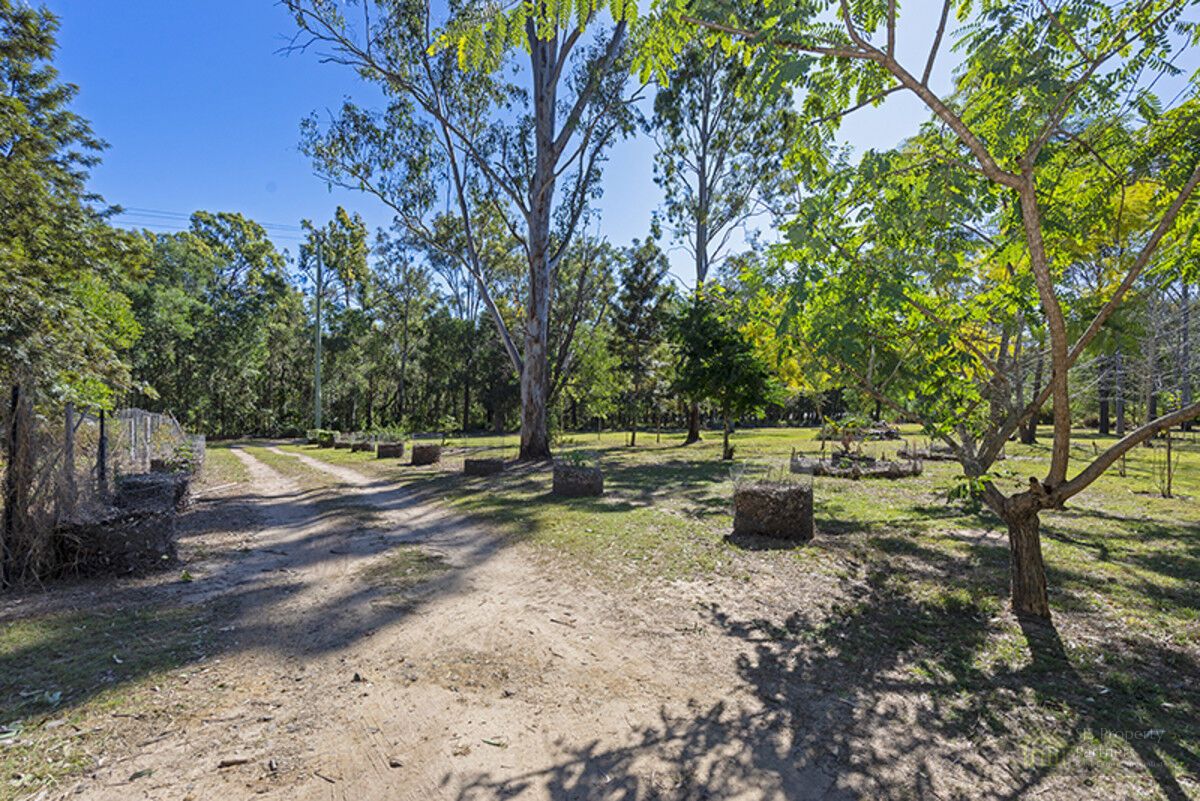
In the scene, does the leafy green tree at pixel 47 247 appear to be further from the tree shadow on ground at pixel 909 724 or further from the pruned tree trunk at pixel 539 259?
the pruned tree trunk at pixel 539 259

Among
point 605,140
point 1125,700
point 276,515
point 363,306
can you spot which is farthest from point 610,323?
point 1125,700

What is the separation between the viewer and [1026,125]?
326cm

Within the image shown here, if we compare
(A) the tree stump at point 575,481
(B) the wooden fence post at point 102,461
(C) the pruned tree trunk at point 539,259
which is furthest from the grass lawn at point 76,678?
(C) the pruned tree trunk at point 539,259

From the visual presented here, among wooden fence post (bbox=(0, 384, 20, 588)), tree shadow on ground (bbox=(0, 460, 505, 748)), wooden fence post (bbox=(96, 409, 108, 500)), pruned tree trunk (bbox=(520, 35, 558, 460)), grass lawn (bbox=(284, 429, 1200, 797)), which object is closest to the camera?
grass lawn (bbox=(284, 429, 1200, 797))

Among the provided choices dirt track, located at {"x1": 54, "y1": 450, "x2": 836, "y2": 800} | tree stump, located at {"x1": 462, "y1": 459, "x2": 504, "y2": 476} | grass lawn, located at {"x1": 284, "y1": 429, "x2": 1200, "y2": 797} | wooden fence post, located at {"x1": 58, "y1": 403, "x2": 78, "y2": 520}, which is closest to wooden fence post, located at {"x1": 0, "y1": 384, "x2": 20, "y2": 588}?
wooden fence post, located at {"x1": 58, "y1": 403, "x2": 78, "y2": 520}

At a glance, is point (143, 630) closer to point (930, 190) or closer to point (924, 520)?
point (930, 190)

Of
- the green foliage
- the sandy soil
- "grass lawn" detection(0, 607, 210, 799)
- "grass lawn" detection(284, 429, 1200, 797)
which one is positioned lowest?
"grass lawn" detection(284, 429, 1200, 797)

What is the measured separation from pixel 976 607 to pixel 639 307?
2772 centimetres

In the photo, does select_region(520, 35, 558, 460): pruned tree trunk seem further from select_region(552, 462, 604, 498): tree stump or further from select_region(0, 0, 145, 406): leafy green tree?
select_region(0, 0, 145, 406): leafy green tree

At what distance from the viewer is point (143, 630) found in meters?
3.97

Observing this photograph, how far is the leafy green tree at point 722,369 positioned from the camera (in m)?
17.0

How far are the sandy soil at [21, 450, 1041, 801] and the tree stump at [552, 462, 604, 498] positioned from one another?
15.9ft

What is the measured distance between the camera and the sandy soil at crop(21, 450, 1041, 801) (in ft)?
8.06

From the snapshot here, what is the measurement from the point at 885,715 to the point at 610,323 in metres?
33.5
